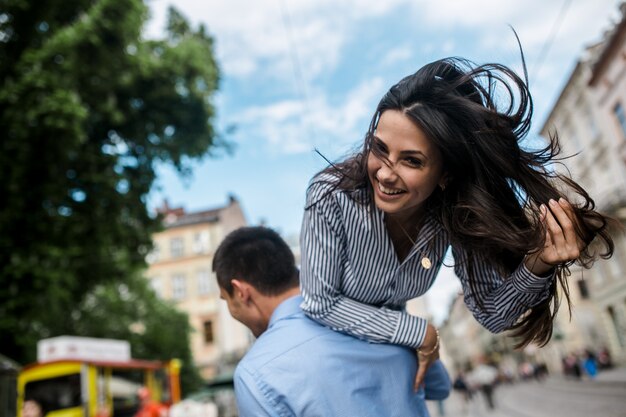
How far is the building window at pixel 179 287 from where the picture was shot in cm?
4256

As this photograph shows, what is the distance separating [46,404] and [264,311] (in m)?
12.7

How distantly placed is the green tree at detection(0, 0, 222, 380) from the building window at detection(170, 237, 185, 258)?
97.1ft

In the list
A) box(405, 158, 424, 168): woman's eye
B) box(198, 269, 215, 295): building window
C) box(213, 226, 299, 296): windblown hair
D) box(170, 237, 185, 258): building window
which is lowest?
box(213, 226, 299, 296): windblown hair

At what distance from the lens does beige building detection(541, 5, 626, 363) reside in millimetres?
26188

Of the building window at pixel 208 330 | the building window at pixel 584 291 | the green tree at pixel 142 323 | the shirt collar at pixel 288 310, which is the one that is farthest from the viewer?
the building window at pixel 208 330

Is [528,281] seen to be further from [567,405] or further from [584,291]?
[584,291]

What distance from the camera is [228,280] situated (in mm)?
2289

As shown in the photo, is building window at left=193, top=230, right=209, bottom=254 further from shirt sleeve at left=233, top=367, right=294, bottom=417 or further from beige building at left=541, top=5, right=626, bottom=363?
shirt sleeve at left=233, top=367, right=294, bottom=417

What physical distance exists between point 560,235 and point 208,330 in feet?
135

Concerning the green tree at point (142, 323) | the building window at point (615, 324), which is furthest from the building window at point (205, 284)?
the building window at point (615, 324)

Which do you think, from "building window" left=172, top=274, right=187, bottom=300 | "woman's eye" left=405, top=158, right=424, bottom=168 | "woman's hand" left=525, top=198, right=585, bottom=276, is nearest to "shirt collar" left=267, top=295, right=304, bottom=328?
"woman's eye" left=405, top=158, right=424, bottom=168

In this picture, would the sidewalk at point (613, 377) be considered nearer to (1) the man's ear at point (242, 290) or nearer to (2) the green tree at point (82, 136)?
(2) the green tree at point (82, 136)

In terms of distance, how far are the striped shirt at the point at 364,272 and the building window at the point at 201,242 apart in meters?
42.0

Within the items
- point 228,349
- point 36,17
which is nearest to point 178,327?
point 228,349
